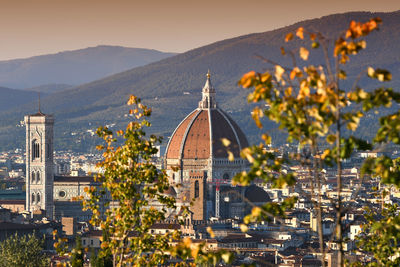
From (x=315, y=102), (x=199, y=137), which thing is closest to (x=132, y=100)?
(x=315, y=102)

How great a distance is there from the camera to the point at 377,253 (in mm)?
20953

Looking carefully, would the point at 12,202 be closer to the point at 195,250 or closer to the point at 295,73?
the point at 195,250

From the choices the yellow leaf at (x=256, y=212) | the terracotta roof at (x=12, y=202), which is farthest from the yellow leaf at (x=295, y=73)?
the terracotta roof at (x=12, y=202)

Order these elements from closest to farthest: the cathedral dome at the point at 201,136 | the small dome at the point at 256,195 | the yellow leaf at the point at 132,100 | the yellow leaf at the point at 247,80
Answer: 1. the yellow leaf at the point at 247,80
2. the yellow leaf at the point at 132,100
3. the small dome at the point at 256,195
4. the cathedral dome at the point at 201,136

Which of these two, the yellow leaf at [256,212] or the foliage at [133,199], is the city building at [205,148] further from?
the yellow leaf at [256,212]

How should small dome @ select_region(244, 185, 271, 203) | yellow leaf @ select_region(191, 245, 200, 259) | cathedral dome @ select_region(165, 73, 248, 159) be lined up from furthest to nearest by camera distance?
cathedral dome @ select_region(165, 73, 248, 159), small dome @ select_region(244, 185, 271, 203), yellow leaf @ select_region(191, 245, 200, 259)

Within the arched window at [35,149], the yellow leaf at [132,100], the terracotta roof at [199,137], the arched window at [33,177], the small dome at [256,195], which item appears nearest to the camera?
the yellow leaf at [132,100]

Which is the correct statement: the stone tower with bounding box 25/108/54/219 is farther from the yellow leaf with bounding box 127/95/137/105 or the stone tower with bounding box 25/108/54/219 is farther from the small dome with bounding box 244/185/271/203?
the yellow leaf with bounding box 127/95/137/105

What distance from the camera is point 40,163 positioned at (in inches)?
5032

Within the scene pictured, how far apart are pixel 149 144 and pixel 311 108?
687cm

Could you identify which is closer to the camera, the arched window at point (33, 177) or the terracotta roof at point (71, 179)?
the arched window at point (33, 177)

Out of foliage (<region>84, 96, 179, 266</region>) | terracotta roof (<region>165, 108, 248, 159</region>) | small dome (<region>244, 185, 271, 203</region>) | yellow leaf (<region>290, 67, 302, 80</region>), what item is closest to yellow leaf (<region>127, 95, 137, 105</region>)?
foliage (<region>84, 96, 179, 266</region>)

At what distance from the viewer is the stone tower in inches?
4968

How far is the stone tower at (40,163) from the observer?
414ft
